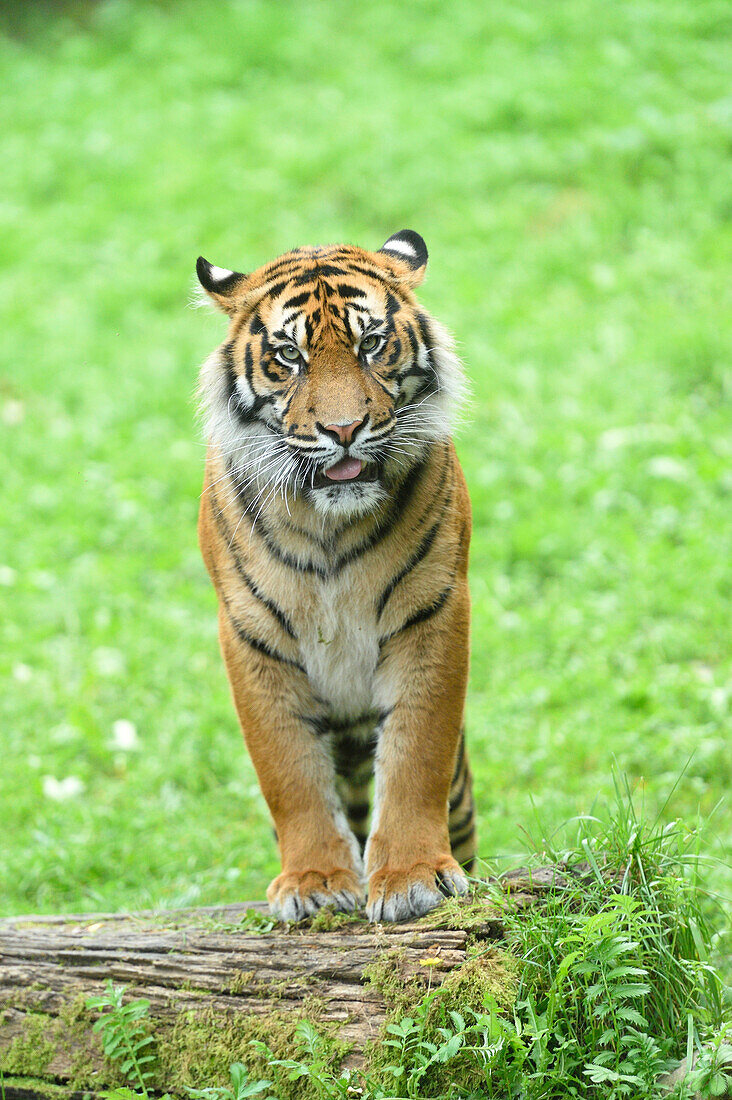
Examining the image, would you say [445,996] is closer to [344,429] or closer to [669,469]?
[344,429]

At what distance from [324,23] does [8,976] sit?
1090cm

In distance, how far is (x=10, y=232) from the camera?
9633 mm

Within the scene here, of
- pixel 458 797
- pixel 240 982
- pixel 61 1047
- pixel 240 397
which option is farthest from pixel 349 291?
pixel 61 1047

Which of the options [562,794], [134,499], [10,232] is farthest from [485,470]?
[10,232]

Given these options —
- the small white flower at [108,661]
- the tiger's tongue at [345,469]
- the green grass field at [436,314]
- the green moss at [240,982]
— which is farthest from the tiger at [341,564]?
the small white flower at [108,661]

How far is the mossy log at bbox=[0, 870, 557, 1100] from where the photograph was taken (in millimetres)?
2570

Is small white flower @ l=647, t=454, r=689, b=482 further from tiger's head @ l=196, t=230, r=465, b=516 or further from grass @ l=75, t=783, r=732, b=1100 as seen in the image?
grass @ l=75, t=783, r=732, b=1100

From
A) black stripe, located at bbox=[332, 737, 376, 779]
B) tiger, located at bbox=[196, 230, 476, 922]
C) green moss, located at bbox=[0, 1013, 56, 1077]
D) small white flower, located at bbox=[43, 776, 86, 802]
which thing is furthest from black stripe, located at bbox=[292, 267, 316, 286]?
small white flower, located at bbox=[43, 776, 86, 802]

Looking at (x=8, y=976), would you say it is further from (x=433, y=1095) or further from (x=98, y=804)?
(x=98, y=804)

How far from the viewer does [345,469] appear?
2.84m

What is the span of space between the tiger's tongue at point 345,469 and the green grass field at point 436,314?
0.97 metres

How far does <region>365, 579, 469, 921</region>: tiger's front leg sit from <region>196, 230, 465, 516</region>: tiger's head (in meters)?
0.39

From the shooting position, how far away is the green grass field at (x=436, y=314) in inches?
185

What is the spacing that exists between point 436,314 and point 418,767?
5468mm
